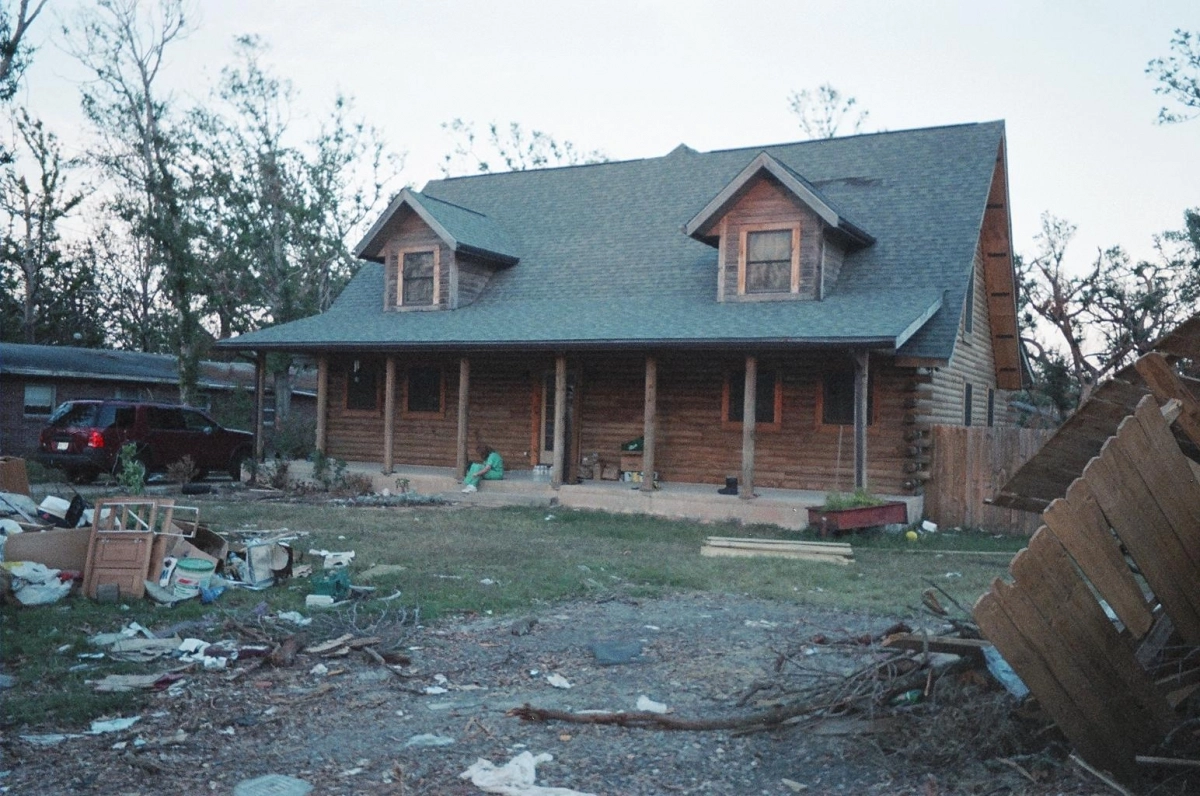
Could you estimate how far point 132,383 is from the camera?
98.3 feet

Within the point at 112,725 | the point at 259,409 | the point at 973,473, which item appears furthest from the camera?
the point at 259,409

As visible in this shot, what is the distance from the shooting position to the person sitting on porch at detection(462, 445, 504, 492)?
1895cm

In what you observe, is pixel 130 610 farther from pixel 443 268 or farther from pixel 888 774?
pixel 443 268

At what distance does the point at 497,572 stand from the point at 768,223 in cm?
967

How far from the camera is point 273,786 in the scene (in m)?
4.85

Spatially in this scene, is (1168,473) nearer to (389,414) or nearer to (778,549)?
(778,549)

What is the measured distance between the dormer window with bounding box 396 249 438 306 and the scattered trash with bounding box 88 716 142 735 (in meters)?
15.9

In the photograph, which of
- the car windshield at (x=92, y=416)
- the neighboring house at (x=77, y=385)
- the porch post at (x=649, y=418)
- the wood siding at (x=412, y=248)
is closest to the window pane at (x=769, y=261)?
the porch post at (x=649, y=418)

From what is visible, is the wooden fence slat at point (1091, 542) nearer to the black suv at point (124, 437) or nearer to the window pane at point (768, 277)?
the window pane at point (768, 277)

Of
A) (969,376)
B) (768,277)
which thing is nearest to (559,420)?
(768,277)

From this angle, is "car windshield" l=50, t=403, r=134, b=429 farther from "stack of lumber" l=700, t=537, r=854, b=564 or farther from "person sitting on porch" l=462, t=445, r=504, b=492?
"stack of lumber" l=700, t=537, r=854, b=564

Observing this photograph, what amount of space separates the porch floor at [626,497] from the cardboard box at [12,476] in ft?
24.7

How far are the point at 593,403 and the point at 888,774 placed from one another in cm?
1523

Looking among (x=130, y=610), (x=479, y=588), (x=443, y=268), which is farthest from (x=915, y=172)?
(x=130, y=610)
